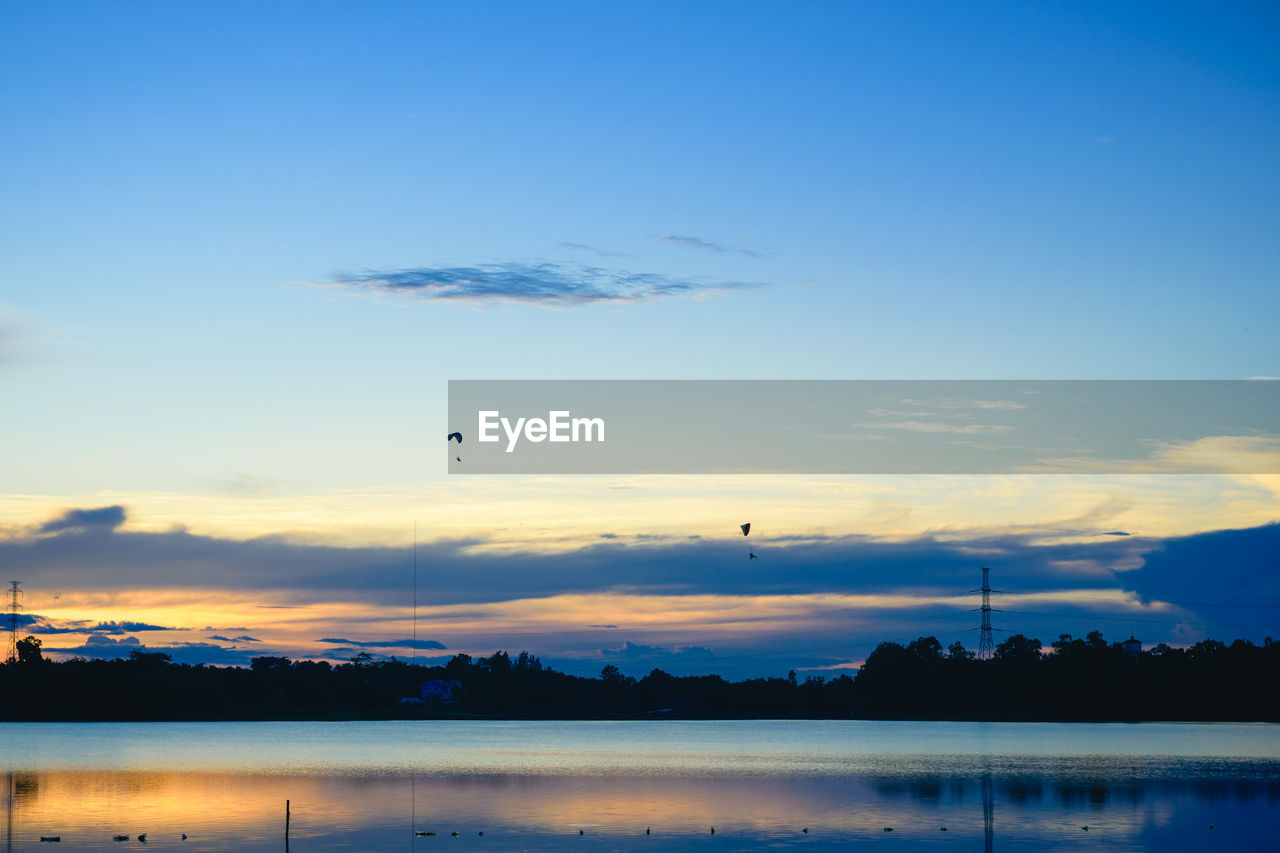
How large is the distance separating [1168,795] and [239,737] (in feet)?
456

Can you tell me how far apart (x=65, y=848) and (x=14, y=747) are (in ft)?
333

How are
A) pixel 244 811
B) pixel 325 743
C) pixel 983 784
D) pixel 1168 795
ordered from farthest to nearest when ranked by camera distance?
pixel 325 743
pixel 983 784
pixel 1168 795
pixel 244 811

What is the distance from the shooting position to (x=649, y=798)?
72.2m

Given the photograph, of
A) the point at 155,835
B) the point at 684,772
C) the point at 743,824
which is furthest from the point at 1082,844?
the point at 684,772

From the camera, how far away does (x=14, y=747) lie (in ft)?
454

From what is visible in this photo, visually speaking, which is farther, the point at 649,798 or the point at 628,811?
the point at 649,798

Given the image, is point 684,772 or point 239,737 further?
point 239,737

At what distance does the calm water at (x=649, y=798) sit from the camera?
52938 mm

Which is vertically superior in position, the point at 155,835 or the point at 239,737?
the point at 155,835

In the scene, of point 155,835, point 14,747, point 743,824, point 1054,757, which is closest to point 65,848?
point 155,835

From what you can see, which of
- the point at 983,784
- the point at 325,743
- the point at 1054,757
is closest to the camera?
the point at 983,784

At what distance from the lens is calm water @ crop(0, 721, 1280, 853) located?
52938 millimetres

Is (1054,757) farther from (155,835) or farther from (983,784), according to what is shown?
(155,835)

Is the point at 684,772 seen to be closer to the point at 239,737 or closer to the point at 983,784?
the point at 983,784
